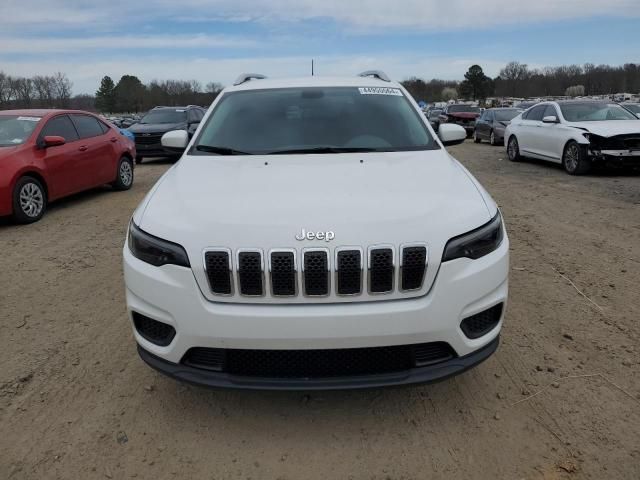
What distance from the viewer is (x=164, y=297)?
2512 mm

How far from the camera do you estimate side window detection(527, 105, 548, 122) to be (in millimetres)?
12836

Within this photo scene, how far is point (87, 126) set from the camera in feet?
30.6

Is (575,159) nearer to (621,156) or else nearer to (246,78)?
(621,156)

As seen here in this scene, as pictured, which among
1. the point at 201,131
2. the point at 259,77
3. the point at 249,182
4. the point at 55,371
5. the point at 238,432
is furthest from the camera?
the point at 259,77

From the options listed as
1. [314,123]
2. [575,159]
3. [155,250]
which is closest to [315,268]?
[155,250]

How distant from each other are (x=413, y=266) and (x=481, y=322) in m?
0.52

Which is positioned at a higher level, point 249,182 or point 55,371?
point 249,182

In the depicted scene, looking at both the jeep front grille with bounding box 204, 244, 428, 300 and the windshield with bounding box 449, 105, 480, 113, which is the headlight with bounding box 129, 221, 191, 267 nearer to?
the jeep front grille with bounding box 204, 244, 428, 300

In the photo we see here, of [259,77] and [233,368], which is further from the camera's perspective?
[259,77]

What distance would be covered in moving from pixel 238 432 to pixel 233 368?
0.46 metres

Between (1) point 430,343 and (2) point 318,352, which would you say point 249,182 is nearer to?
(2) point 318,352

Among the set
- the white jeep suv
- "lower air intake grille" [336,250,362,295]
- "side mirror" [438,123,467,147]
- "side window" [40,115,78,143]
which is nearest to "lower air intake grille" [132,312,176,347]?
the white jeep suv

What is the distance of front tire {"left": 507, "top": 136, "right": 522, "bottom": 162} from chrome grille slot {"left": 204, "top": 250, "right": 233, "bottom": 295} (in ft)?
42.2

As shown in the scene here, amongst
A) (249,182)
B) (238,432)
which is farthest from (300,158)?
(238,432)
